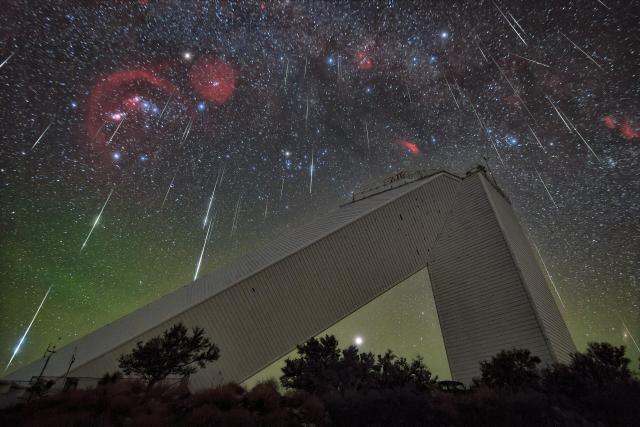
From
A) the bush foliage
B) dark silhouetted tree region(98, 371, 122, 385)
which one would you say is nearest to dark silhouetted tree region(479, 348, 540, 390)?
the bush foliage

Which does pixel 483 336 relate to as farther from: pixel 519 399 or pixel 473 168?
pixel 473 168

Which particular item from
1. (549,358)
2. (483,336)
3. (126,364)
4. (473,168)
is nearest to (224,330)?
(126,364)

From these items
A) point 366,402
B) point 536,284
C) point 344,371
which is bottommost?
point 366,402

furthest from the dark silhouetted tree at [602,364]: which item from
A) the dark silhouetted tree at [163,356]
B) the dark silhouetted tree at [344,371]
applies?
the dark silhouetted tree at [163,356]

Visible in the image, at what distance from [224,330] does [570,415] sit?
13.6 metres

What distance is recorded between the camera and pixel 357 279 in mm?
19375

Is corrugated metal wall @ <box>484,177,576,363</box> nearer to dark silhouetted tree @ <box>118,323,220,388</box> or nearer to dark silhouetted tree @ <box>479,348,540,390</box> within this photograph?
dark silhouetted tree @ <box>479,348,540,390</box>

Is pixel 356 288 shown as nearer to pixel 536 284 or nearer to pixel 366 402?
pixel 536 284

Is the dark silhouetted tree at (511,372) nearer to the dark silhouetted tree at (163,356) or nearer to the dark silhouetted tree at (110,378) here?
the dark silhouetted tree at (163,356)

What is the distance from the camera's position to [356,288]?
63.6 feet

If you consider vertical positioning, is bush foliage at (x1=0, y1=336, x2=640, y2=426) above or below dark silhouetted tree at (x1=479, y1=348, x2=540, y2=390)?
below

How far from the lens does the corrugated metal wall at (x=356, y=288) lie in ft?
50.8

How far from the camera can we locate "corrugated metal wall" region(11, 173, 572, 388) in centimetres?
1549

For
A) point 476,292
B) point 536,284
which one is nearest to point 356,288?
point 476,292
